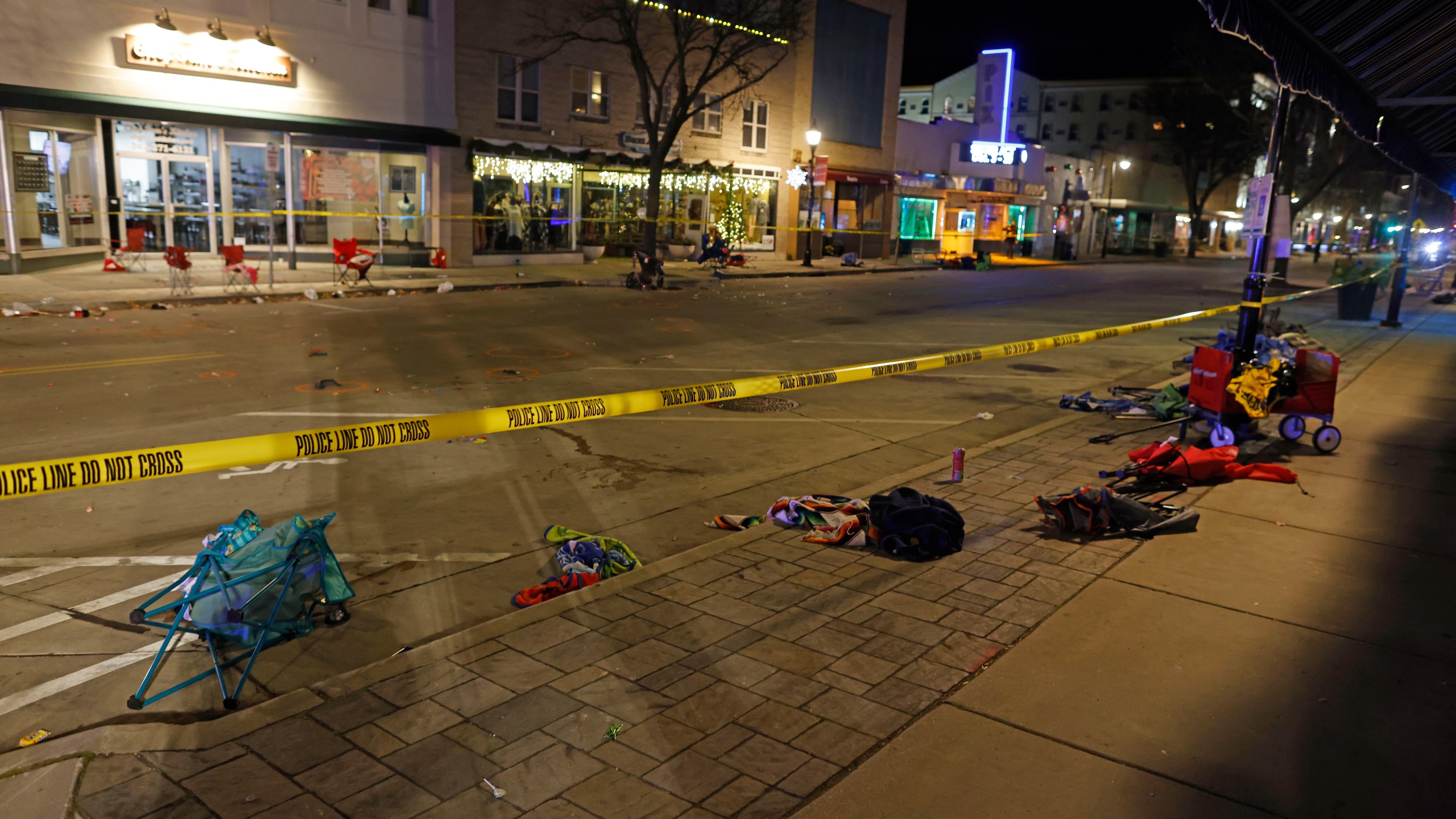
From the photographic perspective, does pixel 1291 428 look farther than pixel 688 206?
No

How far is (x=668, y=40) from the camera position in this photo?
33969 mm

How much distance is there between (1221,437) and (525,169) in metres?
25.3

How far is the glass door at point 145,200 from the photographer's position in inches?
907

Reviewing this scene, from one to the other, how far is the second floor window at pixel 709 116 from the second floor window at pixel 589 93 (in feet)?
13.9

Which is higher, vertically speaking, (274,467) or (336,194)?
(336,194)

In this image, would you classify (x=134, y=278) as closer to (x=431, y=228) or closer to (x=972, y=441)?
(x=431, y=228)

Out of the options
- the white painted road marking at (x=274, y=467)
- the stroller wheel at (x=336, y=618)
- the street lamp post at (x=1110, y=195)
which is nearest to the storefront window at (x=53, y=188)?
the white painted road marking at (x=274, y=467)

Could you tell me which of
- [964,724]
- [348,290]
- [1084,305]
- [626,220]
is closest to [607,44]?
[626,220]

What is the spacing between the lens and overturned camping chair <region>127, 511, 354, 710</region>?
4566 millimetres

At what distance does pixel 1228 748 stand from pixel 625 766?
2.58 metres

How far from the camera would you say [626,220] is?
33406mm

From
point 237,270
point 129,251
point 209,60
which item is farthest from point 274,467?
point 209,60

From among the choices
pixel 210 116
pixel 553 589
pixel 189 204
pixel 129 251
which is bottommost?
pixel 553 589

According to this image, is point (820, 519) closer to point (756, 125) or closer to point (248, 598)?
point (248, 598)
